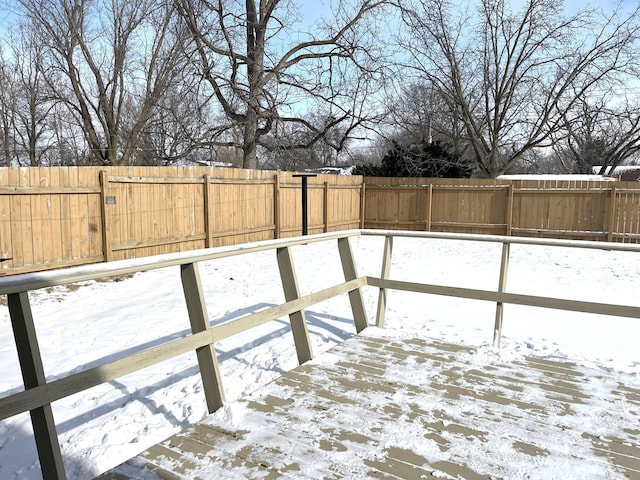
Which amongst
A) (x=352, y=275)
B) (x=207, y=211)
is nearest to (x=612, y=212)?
(x=207, y=211)

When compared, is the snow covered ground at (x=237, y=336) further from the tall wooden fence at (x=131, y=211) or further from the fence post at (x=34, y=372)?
the fence post at (x=34, y=372)

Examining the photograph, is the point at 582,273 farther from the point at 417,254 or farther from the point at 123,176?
the point at 123,176

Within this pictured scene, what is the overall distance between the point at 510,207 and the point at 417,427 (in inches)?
494

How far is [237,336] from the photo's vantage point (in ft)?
16.5


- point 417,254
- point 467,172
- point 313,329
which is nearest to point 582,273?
point 417,254

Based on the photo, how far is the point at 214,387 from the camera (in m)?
2.76

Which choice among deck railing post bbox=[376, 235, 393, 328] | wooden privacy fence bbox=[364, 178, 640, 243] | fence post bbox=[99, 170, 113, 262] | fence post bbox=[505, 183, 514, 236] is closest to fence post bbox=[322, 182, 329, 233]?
wooden privacy fence bbox=[364, 178, 640, 243]

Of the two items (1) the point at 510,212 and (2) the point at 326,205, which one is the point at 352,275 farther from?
(1) the point at 510,212

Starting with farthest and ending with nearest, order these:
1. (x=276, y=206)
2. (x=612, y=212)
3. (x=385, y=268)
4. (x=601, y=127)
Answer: (x=601, y=127), (x=612, y=212), (x=276, y=206), (x=385, y=268)

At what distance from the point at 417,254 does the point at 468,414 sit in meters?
8.71

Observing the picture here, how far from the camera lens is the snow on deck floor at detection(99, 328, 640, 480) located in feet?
6.99

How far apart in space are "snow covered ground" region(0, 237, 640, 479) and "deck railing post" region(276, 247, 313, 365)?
59 centimetres

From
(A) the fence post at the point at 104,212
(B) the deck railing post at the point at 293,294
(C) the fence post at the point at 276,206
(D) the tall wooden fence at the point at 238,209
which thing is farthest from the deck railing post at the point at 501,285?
(C) the fence post at the point at 276,206

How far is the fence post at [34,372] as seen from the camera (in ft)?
6.04
